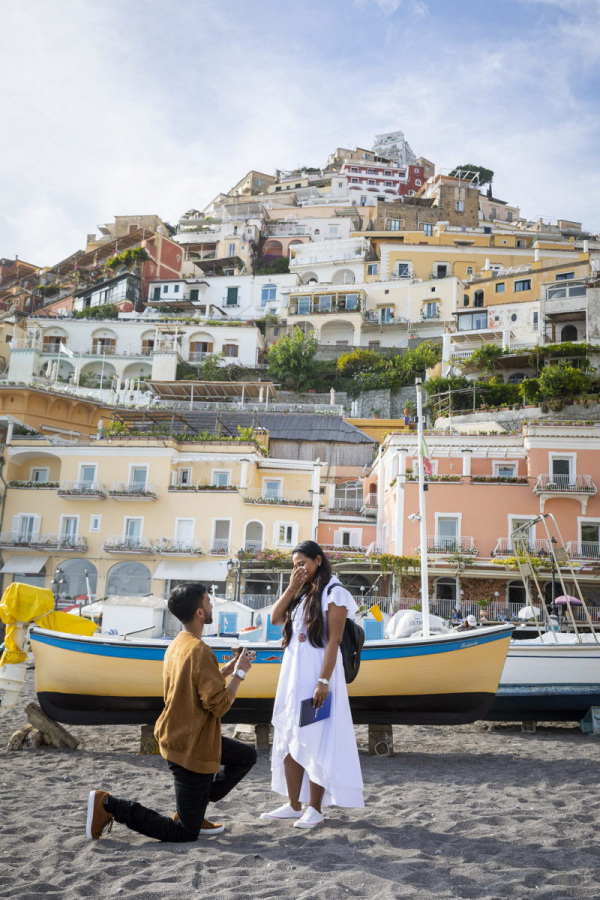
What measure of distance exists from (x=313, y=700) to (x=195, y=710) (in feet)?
2.53

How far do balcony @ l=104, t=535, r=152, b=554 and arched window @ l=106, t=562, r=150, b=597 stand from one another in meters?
0.79

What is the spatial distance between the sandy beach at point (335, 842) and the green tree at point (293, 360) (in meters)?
40.0

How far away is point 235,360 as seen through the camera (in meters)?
49.5

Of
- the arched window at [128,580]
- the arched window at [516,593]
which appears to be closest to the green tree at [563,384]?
the arched window at [516,593]

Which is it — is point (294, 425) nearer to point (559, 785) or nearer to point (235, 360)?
point (235, 360)

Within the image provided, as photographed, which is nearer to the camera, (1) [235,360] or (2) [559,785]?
(2) [559,785]

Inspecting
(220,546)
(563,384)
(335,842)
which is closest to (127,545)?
(220,546)

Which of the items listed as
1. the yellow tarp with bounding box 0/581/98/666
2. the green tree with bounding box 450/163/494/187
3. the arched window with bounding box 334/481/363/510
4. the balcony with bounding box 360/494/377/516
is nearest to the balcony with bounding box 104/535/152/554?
the balcony with bounding box 360/494/377/516

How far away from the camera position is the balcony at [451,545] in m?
26.7

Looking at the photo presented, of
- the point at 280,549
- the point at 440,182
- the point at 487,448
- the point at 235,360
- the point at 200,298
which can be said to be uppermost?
the point at 440,182

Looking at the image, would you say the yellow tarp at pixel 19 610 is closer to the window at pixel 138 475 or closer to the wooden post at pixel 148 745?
the wooden post at pixel 148 745

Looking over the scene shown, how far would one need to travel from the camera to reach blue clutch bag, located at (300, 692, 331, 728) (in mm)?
4855

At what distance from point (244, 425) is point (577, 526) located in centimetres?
1838

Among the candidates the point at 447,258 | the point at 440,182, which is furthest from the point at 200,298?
the point at 440,182
